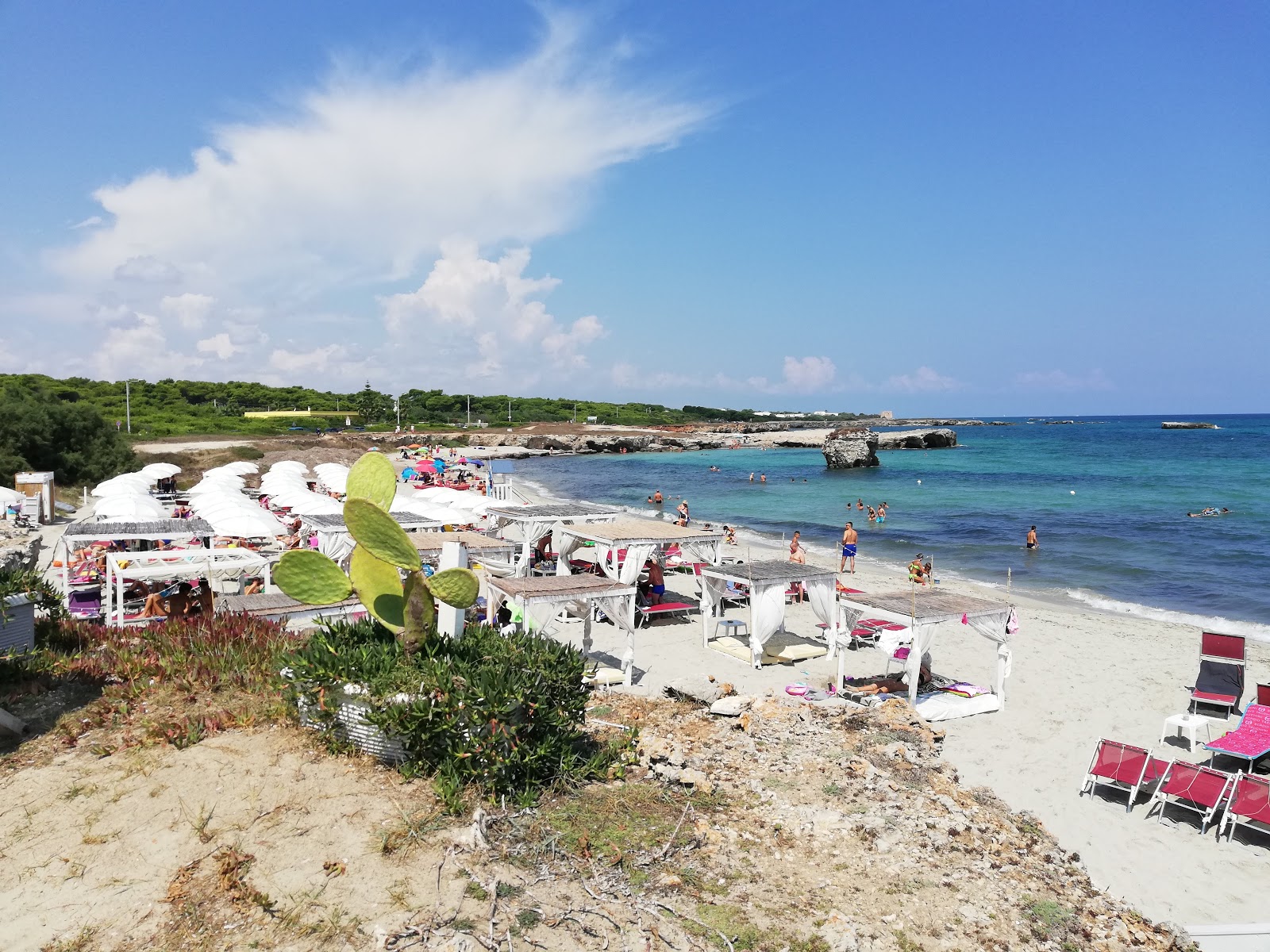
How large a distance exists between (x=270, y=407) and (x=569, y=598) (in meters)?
102

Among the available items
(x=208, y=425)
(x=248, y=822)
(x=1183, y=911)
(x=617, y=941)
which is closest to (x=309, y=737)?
(x=248, y=822)

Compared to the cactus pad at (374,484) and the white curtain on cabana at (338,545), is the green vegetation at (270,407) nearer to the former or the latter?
the white curtain on cabana at (338,545)

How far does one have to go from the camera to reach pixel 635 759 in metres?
6.53

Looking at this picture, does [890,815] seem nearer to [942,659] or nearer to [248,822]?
[248,822]

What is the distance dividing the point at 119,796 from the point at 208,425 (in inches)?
2862

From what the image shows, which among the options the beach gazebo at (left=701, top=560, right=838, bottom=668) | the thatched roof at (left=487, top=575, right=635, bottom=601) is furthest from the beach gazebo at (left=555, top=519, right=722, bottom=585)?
the thatched roof at (left=487, top=575, right=635, bottom=601)

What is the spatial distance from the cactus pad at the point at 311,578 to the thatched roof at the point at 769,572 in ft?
25.1

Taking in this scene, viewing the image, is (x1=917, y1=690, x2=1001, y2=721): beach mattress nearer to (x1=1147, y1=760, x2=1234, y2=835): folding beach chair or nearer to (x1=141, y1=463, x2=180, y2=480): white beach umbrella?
(x1=1147, y1=760, x2=1234, y2=835): folding beach chair

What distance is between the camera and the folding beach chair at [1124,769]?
8523mm

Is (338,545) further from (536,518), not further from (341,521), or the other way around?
(536,518)

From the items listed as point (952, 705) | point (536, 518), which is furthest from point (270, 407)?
point (952, 705)

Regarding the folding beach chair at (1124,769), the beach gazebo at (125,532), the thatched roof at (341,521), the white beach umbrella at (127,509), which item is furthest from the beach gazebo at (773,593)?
the white beach umbrella at (127,509)

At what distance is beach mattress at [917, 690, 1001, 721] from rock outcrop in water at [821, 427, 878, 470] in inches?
2309

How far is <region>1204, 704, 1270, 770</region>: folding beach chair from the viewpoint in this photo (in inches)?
358
